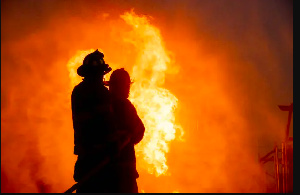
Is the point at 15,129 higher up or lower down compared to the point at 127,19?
lower down

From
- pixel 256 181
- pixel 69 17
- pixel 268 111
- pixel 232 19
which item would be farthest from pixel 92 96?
pixel 256 181

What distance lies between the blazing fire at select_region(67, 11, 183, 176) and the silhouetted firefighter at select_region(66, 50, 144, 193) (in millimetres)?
7390

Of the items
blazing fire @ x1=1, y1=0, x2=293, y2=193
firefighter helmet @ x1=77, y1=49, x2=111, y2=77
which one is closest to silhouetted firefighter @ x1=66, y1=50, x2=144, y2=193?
firefighter helmet @ x1=77, y1=49, x2=111, y2=77

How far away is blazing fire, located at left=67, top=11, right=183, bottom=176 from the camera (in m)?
12.0

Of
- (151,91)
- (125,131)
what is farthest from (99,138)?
(151,91)

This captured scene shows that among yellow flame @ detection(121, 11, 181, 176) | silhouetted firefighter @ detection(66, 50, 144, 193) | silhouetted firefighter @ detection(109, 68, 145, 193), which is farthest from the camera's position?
yellow flame @ detection(121, 11, 181, 176)

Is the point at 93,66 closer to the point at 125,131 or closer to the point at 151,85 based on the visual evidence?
the point at 125,131

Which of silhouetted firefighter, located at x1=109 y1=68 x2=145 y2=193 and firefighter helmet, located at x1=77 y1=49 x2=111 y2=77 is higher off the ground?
firefighter helmet, located at x1=77 y1=49 x2=111 y2=77

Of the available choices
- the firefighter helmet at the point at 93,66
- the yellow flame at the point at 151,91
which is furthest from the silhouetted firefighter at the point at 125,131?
the yellow flame at the point at 151,91

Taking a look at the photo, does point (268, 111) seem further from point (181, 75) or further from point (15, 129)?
point (15, 129)

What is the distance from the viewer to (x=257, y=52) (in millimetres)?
17922

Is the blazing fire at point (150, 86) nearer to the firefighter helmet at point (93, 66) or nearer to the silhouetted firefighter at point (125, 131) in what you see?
the silhouetted firefighter at point (125, 131)

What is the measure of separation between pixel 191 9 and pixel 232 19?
203cm

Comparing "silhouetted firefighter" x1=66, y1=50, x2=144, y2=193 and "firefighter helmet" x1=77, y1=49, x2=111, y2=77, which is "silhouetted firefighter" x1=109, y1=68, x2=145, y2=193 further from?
"firefighter helmet" x1=77, y1=49, x2=111, y2=77
